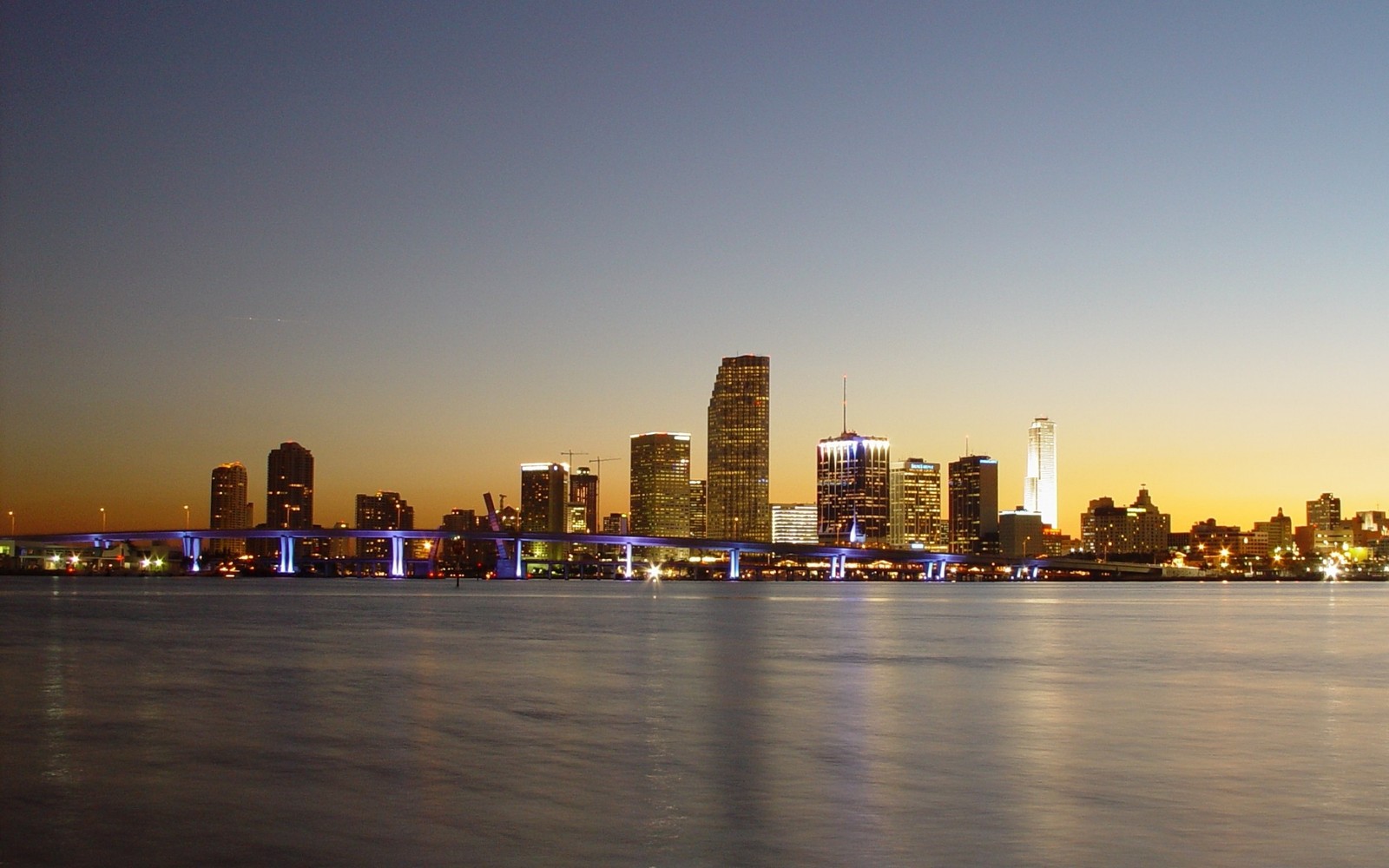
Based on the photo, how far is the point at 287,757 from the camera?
84.9 feet

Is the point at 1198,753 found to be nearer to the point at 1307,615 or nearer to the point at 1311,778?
the point at 1311,778

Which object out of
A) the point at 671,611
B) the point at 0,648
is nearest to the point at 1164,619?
the point at 671,611

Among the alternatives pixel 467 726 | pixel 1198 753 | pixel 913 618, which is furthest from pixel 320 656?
pixel 913 618

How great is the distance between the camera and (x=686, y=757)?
2636 cm

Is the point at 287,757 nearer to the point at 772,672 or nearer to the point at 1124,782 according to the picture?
the point at 1124,782

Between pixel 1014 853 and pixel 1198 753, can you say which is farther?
pixel 1198 753

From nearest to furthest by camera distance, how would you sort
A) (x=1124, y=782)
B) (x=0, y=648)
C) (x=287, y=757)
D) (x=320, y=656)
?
(x=1124, y=782) < (x=287, y=757) < (x=320, y=656) < (x=0, y=648)

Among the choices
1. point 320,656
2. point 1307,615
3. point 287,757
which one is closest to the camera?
point 287,757

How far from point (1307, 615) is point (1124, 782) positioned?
100 meters

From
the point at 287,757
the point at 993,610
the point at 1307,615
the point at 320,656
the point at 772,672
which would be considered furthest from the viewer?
the point at 993,610

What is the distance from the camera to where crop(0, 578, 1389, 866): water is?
18.2 m

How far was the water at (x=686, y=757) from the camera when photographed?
59.6ft

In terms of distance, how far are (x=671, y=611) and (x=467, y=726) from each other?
8511 centimetres

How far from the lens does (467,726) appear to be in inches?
1211
